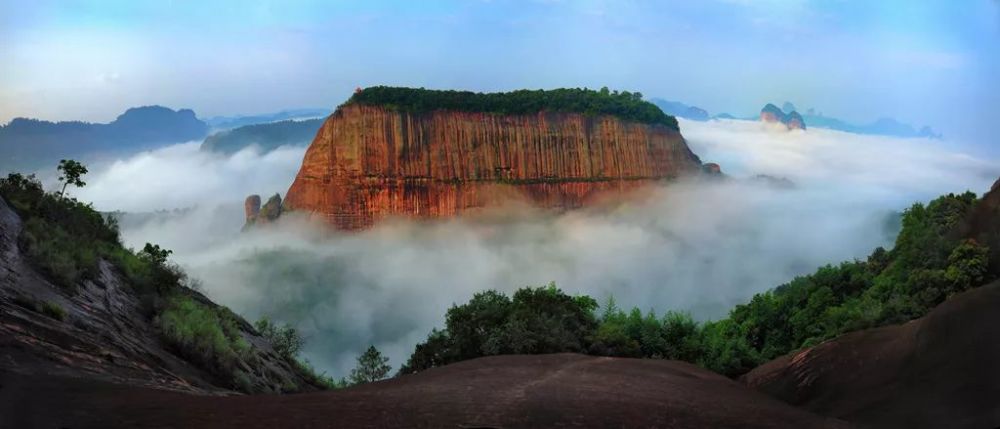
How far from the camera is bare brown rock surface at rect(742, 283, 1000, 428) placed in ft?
31.2

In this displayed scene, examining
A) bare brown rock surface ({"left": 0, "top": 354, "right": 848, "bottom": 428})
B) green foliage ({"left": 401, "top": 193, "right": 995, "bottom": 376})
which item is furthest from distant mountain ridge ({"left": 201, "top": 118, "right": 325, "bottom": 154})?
bare brown rock surface ({"left": 0, "top": 354, "right": 848, "bottom": 428})

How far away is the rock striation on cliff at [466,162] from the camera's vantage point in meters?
69.8

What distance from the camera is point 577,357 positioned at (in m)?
15.4

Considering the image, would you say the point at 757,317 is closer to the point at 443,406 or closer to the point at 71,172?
the point at 443,406

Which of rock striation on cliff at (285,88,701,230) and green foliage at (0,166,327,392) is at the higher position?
rock striation on cliff at (285,88,701,230)

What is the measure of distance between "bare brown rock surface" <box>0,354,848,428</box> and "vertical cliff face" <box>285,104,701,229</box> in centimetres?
5978

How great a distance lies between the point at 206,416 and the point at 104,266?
10516mm

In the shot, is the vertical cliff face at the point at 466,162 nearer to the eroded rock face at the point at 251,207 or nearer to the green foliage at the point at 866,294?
the eroded rock face at the point at 251,207

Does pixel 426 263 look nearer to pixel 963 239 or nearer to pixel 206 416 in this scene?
pixel 963 239

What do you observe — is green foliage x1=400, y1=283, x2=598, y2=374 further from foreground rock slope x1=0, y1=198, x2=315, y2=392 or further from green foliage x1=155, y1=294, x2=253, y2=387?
green foliage x1=155, y1=294, x2=253, y2=387

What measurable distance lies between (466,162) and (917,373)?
64.1 meters

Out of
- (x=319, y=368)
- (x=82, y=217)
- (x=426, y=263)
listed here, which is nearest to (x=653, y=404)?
(x=82, y=217)

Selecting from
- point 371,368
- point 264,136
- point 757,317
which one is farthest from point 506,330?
point 264,136

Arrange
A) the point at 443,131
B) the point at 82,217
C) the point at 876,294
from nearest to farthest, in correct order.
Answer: the point at 82,217
the point at 876,294
the point at 443,131
